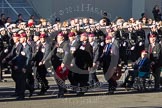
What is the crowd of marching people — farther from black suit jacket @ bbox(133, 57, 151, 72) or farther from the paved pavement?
the paved pavement

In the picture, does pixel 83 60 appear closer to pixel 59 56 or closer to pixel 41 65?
pixel 59 56

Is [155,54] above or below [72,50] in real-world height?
below

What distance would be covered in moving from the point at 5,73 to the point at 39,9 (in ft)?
41.8

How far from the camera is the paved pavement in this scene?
46.9 feet

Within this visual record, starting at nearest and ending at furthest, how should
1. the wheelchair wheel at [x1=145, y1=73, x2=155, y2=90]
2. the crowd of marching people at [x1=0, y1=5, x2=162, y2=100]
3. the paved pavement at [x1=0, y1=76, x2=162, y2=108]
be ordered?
the paved pavement at [x1=0, y1=76, x2=162, y2=108] → the crowd of marching people at [x1=0, y1=5, x2=162, y2=100] → the wheelchair wheel at [x1=145, y1=73, x2=155, y2=90]

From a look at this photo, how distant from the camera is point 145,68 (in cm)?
1667

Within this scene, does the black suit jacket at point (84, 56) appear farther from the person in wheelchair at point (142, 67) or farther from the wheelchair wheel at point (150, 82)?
the wheelchair wheel at point (150, 82)

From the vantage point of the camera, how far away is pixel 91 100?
1523 centimetres

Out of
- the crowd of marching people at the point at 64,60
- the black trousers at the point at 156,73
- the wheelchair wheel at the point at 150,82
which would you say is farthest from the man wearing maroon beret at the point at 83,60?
the black trousers at the point at 156,73

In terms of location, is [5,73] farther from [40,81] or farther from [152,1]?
[152,1]

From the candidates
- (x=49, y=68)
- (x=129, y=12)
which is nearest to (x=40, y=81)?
(x=49, y=68)

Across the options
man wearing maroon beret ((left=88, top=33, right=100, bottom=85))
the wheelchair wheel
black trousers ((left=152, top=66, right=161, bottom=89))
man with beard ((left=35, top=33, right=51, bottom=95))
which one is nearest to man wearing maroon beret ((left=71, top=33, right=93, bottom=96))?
man wearing maroon beret ((left=88, top=33, right=100, bottom=85))

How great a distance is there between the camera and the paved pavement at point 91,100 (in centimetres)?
1430

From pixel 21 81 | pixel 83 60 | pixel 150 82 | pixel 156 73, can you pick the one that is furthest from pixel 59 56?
pixel 156 73
